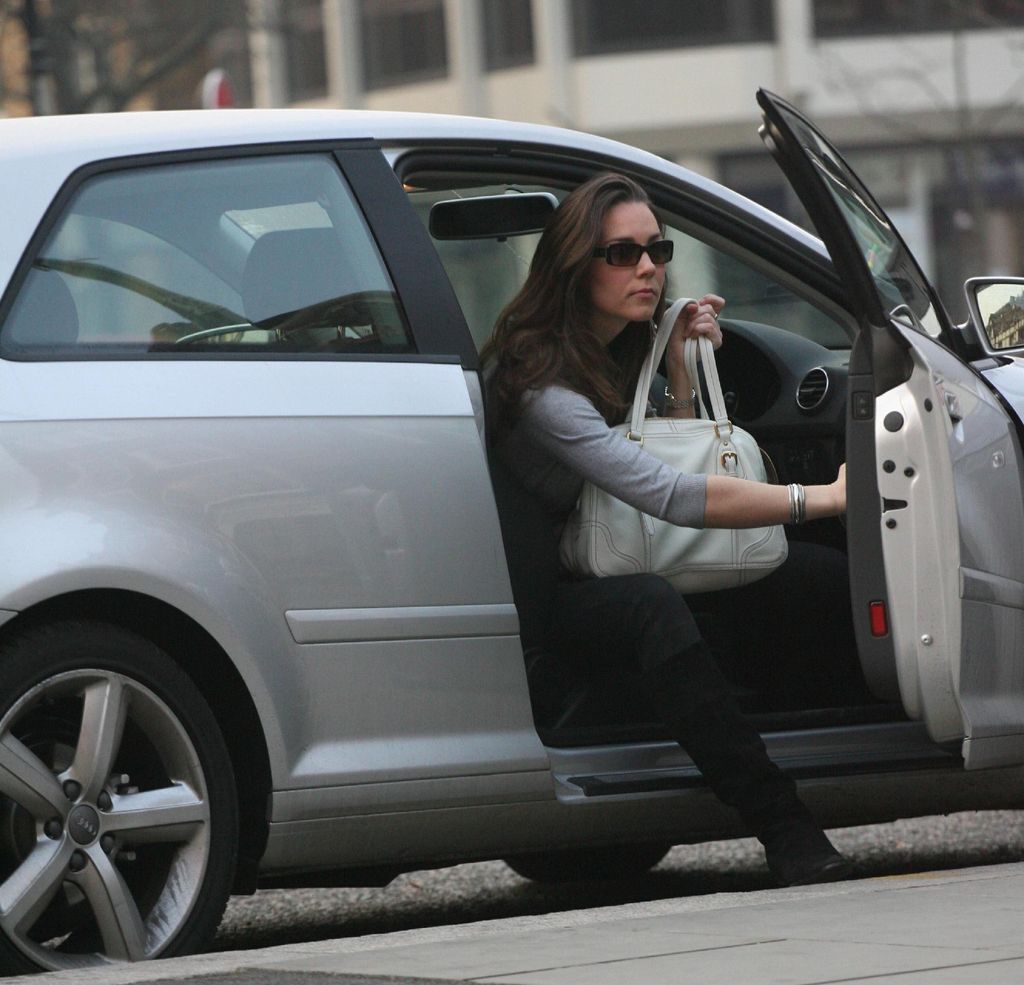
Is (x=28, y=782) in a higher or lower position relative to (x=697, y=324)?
lower

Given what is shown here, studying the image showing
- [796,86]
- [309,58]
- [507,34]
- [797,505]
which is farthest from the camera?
[309,58]

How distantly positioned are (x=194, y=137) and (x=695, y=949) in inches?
71.1

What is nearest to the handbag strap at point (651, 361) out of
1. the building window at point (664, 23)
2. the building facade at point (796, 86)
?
the building facade at point (796, 86)

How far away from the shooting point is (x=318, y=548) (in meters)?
4.29

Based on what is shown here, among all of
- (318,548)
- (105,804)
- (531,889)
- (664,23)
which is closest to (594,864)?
(531,889)

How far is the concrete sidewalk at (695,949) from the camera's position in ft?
11.4

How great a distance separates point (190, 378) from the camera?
13.9ft

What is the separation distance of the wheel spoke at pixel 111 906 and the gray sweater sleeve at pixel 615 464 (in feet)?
4.26

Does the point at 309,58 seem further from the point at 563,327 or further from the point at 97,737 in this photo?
the point at 97,737

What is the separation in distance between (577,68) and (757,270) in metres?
26.4

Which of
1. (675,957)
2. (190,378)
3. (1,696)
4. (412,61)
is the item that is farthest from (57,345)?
(412,61)

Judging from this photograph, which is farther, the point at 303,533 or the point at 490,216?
the point at 490,216

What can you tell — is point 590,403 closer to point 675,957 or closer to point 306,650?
point 306,650

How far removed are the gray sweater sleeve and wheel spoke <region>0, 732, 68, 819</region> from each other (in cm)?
131
